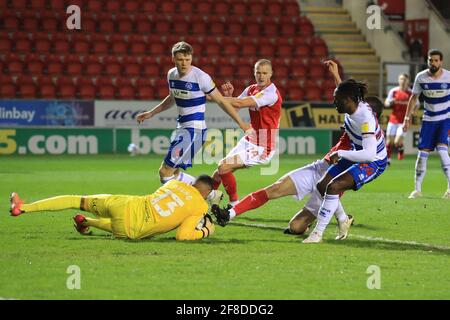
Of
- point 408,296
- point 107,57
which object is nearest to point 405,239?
point 408,296

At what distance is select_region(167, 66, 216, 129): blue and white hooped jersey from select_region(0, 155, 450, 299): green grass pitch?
1431 millimetres

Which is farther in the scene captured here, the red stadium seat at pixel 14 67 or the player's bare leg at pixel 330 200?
the red stadium seat at pixel 14 67

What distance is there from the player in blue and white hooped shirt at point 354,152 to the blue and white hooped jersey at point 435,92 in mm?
5638

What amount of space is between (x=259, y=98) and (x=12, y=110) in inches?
579

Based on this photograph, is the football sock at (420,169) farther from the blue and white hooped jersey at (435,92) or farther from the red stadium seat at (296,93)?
the red stadium seat at (296,93)

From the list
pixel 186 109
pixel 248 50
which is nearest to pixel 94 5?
pixel 248 50

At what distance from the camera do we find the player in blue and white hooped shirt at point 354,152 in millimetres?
9633

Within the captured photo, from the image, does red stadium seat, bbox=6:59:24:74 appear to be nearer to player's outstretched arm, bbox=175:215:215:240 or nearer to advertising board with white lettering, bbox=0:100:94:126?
advertising board with white lettering, bbox=0:100:94:126

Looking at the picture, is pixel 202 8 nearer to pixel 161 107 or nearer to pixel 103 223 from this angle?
pixel 161 107

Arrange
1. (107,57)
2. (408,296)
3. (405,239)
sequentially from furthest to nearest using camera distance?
1. (107,57)
2. (405,239)
3. (408,296)

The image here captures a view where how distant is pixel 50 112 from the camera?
25578 millimetres

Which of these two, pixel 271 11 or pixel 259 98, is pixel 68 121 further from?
pixel 259 98

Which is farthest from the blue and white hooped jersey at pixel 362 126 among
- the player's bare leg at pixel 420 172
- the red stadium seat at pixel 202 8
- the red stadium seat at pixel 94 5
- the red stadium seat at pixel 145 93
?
the red stadium seat at pixel 202 8
